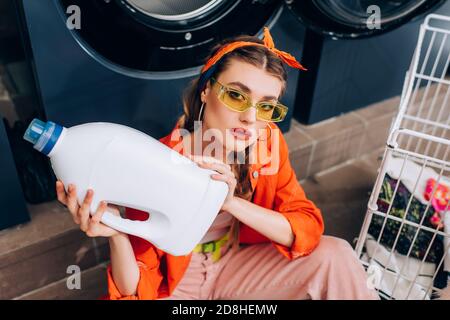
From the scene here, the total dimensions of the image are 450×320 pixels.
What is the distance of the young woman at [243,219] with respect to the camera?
0.91 m

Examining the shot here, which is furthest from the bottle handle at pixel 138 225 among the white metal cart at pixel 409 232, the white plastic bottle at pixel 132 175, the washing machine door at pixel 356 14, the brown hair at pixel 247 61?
the washing machine door at pixel 356 14

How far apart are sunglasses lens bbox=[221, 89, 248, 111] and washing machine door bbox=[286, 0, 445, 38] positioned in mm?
519

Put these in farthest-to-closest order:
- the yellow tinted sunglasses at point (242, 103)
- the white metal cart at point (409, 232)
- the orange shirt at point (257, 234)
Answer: the white metal cart at point (409, 232) → the orange shirt at point (257, 234) → the yellow tinted sunglasses at point (242, 103)

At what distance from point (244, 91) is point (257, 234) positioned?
1.28 ft

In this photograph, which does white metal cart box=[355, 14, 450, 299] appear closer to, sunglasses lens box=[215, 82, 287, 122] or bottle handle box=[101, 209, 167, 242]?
sunglasses lens box=[215, 82, 287, 122]

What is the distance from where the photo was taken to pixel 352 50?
161cm

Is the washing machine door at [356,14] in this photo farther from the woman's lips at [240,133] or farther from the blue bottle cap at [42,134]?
the blue bottle cap at [42,134]

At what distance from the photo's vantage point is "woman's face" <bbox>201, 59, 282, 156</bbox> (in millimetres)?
906

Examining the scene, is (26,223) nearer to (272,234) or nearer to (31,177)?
(31,177)

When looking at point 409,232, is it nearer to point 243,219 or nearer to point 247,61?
point 243,219

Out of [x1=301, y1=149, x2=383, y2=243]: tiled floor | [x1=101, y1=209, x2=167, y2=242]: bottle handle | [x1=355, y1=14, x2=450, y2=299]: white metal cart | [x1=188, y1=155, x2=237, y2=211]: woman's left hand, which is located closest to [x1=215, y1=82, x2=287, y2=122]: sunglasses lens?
[x1=188, y1=155, x2=237, y2=211]: woman's left hand

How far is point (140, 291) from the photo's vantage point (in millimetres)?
988
